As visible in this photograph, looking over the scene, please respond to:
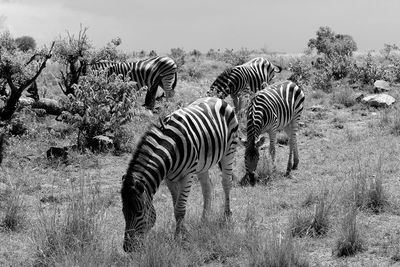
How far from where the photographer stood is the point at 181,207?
627 cm

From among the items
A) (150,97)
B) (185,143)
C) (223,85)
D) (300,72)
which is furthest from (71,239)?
(300,72)

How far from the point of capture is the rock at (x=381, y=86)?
735 inches

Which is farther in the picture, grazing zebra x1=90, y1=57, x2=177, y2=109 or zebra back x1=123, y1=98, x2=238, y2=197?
grazing zebra x1=90, y1=57, x2=177, y2=109

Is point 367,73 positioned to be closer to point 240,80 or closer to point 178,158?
point 240,80

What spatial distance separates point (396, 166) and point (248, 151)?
2632 mm

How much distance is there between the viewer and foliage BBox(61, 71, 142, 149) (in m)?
12.1

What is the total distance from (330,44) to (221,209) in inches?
900

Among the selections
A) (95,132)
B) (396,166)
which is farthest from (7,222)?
(396,166)

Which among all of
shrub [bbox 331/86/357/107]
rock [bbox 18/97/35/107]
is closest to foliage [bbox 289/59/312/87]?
shrub [bbox 331/86/357/107]

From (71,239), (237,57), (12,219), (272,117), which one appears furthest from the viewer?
(237,57)

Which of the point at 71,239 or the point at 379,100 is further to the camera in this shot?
the point at 379,100

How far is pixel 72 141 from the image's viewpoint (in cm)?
1249

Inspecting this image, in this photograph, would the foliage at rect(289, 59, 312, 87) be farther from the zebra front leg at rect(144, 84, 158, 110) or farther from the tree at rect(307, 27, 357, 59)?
the zebra front leg at rect(144, 84, 158, 110)

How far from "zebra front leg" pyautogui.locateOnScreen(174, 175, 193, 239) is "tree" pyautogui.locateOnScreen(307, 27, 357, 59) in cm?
2060
